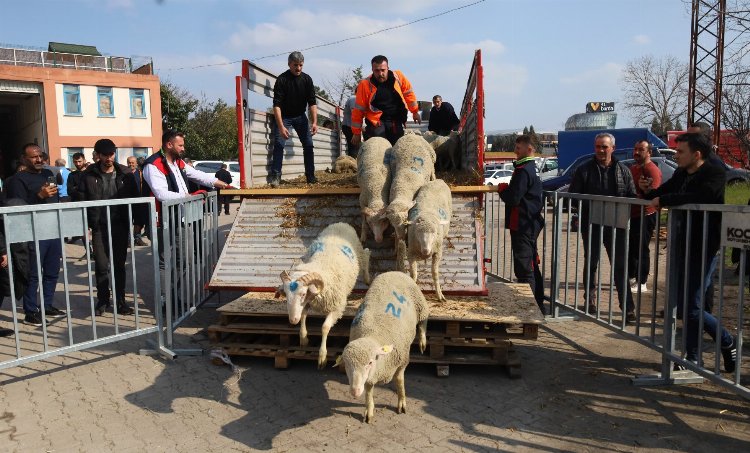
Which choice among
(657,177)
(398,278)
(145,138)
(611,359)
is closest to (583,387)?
(611,359)

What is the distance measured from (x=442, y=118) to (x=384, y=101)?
11.1 ft

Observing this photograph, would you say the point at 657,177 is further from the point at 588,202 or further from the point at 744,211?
the point at 744,211

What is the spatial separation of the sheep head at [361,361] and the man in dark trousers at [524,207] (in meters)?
3.09

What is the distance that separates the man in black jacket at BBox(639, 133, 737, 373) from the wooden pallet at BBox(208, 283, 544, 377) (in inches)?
49.5

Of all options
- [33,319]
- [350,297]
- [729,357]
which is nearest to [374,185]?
[350,297]

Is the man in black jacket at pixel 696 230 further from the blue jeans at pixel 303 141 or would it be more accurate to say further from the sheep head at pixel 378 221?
the blue jeans at pixel 303 141

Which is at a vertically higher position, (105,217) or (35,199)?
(35,199)

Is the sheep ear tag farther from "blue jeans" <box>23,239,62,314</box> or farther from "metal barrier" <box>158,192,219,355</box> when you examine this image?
"blue jeans" <box>23,239,62,314</box>

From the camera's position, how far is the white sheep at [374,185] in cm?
533

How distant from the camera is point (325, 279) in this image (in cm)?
417

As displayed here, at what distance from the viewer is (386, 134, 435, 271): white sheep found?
5.14 meters

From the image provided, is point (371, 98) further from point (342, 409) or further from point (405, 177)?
point (342, 409)

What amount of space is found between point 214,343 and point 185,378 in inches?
16.7

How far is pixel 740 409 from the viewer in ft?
13.9
